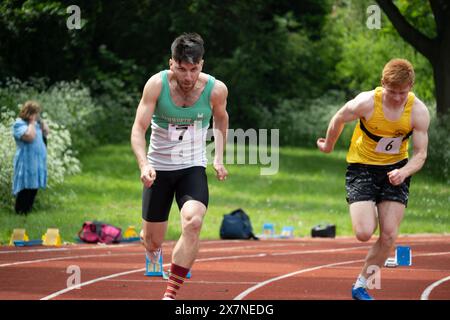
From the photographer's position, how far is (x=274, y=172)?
3066 cm

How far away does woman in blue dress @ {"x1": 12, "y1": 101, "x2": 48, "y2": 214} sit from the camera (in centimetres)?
1836

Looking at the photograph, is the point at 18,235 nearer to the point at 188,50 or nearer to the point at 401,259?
the point at 401,259

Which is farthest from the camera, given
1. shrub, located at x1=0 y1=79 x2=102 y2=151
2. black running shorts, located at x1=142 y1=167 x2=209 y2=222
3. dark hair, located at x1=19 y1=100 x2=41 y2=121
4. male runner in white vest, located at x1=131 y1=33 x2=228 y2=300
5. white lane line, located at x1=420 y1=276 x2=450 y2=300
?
shrub, located at x1=0 y1=79 x2=102 y2=151

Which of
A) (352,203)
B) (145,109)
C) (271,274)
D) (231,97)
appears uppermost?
(231,97)

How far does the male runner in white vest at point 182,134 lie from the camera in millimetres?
9242

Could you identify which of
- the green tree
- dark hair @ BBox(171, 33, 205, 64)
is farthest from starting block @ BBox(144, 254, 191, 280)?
the green tree

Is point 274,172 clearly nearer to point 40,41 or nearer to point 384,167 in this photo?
point 40,41

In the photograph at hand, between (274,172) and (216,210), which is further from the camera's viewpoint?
(274,172)

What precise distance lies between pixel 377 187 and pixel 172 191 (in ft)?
5.63

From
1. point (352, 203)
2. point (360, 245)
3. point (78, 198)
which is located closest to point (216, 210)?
point (78, 198)

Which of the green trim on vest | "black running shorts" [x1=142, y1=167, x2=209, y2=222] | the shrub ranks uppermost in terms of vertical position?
the shrub

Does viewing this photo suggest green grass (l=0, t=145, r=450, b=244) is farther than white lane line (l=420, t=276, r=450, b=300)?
Yes

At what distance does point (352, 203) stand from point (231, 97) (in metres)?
34.4

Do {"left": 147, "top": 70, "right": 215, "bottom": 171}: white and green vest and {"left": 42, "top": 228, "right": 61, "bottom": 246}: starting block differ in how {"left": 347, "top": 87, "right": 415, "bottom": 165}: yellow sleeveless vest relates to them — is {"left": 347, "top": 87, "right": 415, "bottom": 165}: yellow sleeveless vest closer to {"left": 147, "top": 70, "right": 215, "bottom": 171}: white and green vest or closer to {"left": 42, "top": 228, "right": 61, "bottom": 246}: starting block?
{"left": 147, "top": 70, "right": 215, "bottom": 171}: white and green vest
